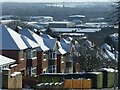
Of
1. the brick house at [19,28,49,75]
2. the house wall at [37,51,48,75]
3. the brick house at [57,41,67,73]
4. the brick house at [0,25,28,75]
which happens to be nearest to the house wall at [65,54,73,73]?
the brick house at [57,41,67,73]

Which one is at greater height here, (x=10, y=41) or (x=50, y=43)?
(x=10, y=41)

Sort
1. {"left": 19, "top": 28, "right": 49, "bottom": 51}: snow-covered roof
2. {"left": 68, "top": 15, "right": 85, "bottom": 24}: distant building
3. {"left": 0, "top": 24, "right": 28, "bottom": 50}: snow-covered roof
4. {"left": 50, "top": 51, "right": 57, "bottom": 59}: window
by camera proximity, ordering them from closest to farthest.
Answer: {"left": 0, "top": 24, "right": 28, "bottom": 50}: snow-covered roof → {"left": 19, "top": 28, "right": 49, "bottom": 51}: snow-covered roof → {"left": 50, "top": 51, "right": 57, "bottom": 59}: window → {"left": 68, "top": 15, "right": 85, "bottom": 24}: distant building

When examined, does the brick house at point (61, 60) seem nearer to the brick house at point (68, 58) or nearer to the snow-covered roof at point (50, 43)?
the brick house at point (68, 58)

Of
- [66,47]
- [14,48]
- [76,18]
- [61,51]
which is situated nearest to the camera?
[14,48]

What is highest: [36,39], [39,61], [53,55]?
[36,39]

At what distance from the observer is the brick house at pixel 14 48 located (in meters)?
21.2

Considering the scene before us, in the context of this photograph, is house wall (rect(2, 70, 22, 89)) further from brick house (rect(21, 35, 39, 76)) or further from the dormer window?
the dormer window

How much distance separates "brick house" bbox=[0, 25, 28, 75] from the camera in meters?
21.2

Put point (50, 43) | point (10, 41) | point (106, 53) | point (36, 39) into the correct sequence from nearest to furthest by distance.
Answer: point (10, 41), point (36, 39), point (50, 43), point (106, 53)

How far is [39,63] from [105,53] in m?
13.1

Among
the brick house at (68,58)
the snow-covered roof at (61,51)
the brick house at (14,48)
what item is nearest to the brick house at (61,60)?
the snow-covered roof at (61,51)

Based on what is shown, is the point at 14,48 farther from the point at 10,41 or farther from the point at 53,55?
the point at 53,55

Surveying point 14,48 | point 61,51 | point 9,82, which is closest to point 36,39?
point 61,51

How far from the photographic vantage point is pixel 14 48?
21.3 m
